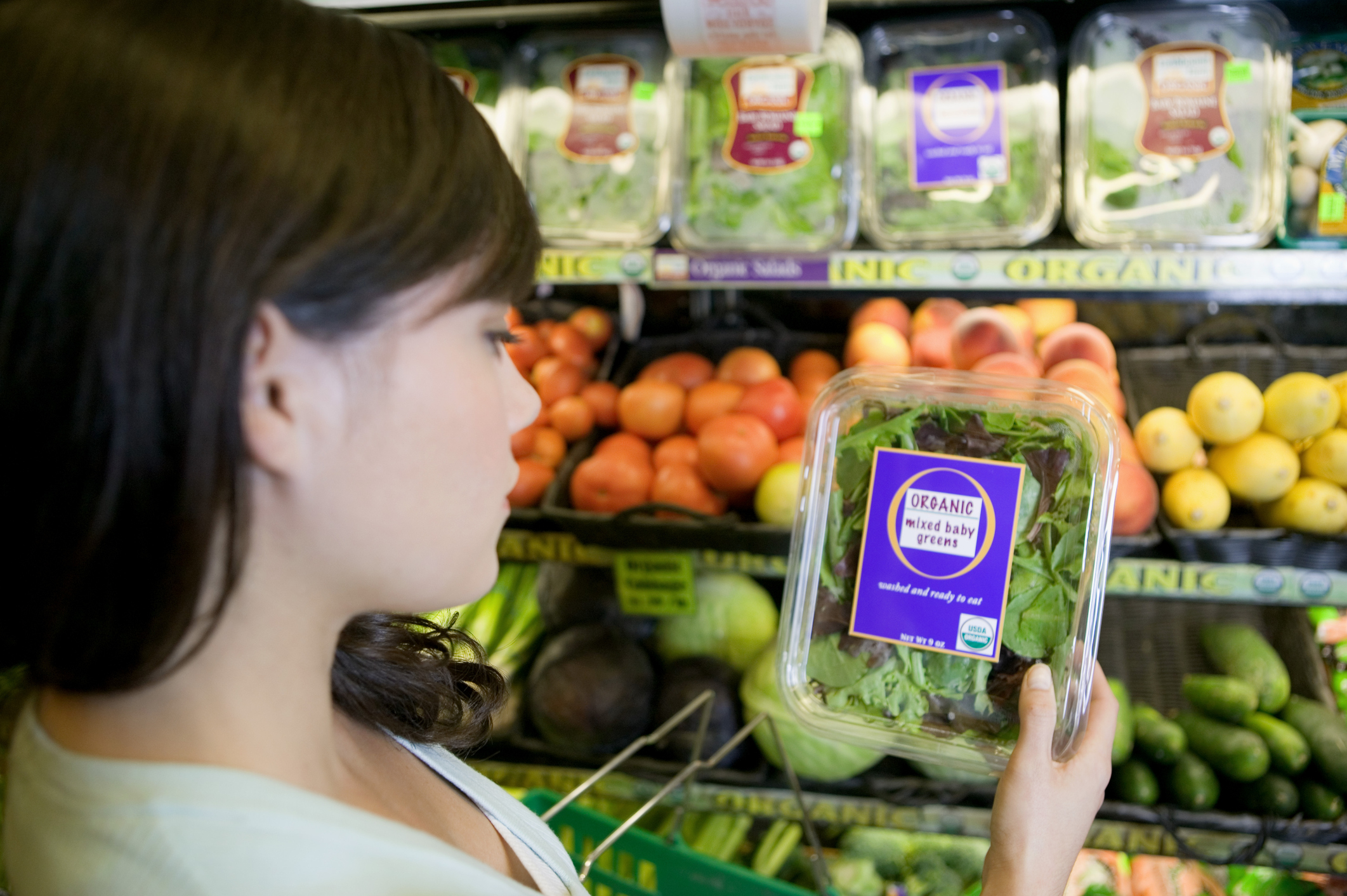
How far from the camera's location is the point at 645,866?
56.4 inches

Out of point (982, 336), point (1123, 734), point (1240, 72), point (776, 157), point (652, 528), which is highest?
point (1240, 72)

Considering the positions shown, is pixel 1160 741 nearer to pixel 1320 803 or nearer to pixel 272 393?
A: pixel 1320 803

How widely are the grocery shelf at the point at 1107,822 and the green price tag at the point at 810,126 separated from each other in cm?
118

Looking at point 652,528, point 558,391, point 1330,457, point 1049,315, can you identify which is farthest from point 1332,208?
point 558,391

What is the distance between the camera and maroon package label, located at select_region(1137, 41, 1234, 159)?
4.83 feet

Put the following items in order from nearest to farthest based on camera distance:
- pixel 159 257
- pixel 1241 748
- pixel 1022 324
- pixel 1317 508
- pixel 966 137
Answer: pixel 159 257
pixel 1317 508
pixel 1241 748
pixel 966 137
pixel 1022 324

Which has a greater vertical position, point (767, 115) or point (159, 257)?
point (767, 115)

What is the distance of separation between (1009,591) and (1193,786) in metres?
0.81

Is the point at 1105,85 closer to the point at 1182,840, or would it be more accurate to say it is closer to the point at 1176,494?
the point at 1176,494

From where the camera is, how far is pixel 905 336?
1.82 m

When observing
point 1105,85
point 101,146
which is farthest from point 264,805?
point 1105,85

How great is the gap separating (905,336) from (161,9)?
59.9 inches

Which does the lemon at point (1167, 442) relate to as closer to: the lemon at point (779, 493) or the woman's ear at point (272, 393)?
the lemon at point (779, 493)

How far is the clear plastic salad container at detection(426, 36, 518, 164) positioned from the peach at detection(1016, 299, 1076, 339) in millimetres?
1092
